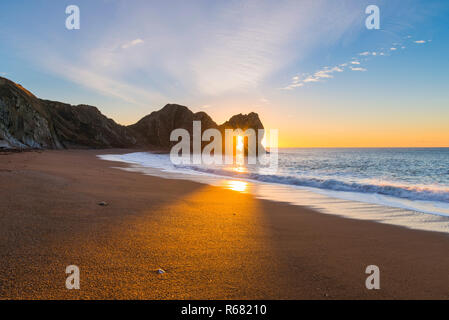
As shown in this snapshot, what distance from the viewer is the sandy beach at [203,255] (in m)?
2.42

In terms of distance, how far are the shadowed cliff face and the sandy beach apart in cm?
4995

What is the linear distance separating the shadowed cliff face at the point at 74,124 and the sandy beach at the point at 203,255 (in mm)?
49953

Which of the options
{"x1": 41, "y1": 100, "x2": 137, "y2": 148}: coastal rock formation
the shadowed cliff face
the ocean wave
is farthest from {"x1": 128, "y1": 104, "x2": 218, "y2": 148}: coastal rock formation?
the ocean wave

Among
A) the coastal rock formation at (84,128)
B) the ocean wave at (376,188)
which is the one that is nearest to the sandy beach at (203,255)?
the ocean wave at (376,188)

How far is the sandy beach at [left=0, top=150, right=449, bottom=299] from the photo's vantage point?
2.42 metres

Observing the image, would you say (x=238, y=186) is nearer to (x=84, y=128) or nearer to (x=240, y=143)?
(x=84, y=128)

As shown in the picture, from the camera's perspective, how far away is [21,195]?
5871 millimetres

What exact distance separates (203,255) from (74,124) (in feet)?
388

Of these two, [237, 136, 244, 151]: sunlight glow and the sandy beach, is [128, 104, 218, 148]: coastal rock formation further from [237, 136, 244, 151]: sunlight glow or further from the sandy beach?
Answer: the sandy beach

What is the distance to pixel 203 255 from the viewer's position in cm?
325

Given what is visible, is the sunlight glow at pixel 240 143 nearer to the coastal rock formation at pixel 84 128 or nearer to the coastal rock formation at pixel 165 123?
the coastal rock formation at pixel 165 123

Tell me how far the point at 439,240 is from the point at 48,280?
20.6ft

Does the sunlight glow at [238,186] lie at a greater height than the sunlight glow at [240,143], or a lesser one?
lesser

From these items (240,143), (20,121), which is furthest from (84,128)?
(240,143)
